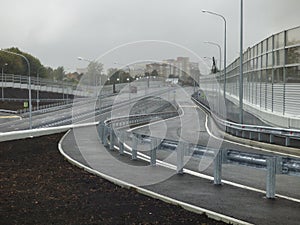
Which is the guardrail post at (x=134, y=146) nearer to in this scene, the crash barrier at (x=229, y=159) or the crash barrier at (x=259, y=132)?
the crash barrier at (x=229, y=159)

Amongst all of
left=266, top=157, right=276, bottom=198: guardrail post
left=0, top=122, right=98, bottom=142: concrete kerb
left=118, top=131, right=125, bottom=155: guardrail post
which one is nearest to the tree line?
left=0, top=122, right=98, bottom=142: concrete kerb

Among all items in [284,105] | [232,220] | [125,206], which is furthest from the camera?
[284,105]

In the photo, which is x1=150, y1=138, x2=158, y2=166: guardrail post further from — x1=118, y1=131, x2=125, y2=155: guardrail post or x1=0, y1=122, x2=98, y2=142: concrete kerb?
x1=0, y1=122, x2=98, y2=142: concrete kerb

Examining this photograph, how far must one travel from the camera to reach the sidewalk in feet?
24.1

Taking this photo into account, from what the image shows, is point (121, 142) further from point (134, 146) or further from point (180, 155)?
point (180, 155)

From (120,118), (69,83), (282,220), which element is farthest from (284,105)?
(69,83)

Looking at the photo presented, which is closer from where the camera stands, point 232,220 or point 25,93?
point 232,220

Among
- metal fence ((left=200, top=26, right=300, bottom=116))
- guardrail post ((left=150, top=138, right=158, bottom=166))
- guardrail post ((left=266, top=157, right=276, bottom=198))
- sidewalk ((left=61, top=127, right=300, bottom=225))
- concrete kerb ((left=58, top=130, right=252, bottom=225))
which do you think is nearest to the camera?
concrete kerb ((left=58, top=130, right=252, bottom=225))

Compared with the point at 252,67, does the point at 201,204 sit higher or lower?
lower

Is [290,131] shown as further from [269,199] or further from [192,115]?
[192,115]

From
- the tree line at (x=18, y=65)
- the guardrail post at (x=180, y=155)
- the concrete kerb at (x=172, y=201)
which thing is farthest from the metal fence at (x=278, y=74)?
the tree line at (x=18, y=65)

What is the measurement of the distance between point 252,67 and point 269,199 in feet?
89.4

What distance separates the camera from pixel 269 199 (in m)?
8.54

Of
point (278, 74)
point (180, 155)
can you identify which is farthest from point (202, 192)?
point (278, 74)
